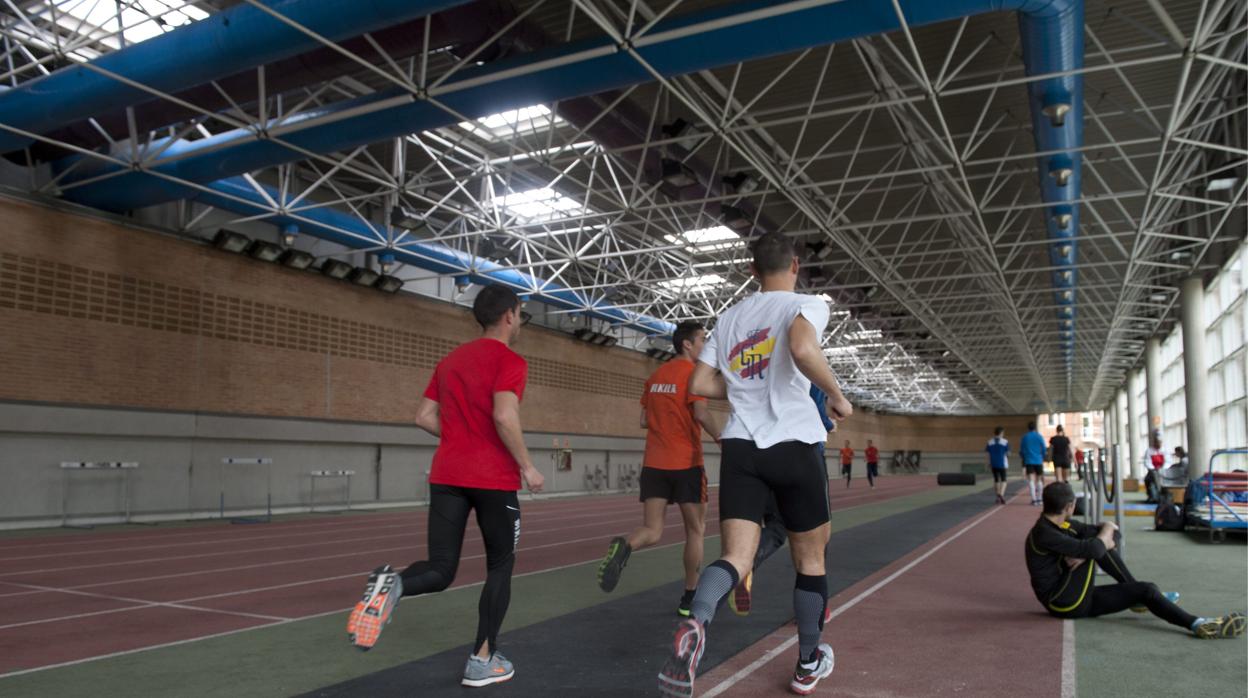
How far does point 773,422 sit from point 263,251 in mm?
18168

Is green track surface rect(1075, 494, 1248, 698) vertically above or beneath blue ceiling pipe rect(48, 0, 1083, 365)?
beneath

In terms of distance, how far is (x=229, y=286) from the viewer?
61.5ft

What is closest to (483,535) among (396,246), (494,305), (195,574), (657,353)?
(494,305)

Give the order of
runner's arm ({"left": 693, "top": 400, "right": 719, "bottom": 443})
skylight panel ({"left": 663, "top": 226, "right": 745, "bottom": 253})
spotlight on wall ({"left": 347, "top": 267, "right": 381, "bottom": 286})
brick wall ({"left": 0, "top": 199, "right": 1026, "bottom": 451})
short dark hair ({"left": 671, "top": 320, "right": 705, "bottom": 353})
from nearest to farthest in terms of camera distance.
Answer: runner's arm ({"left": 693, "top": 400, "right": 719, "bottom": 443}), short dark hair ({"left": 671, "top": 320, "right": 705, "bottom": 353}), brick wall ({"left": 0, "top": 199, "right": 1026, "bottom": 451}), spotlight on wall ({"left": 347, "top": 267, "right": 381, "bottom": 286}), skylight panel ({"left": 663, "top": 226, "right": 745, "bottom": 253})

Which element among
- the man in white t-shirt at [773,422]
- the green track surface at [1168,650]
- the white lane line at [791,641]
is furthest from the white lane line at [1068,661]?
the white lane line at [791,641]

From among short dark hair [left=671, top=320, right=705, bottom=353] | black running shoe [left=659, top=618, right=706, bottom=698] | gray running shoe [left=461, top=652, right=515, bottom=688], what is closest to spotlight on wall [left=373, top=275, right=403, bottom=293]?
short dark hair [left=671, top=320, right=705, bottom=353]

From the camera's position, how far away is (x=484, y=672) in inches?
158

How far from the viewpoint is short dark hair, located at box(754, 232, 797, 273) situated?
146 inches

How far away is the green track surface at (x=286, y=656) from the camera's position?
4160 millimetres

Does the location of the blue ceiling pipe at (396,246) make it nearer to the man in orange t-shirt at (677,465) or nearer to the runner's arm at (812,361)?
the man in orange t-shirt at (677,465)

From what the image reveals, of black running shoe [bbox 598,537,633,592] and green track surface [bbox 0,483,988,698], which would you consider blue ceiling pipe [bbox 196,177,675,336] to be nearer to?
green track surface [bbox 0,483,988,698]

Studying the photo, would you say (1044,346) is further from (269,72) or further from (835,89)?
(269,72)

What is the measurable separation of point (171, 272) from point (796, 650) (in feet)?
54.9

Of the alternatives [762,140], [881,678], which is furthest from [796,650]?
[762,140]
